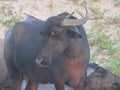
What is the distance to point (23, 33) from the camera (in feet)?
36.4

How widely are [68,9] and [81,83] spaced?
6.22m

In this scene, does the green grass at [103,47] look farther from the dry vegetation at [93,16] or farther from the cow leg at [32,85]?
the cow leg at [32,85]

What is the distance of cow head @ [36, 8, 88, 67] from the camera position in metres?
9.19

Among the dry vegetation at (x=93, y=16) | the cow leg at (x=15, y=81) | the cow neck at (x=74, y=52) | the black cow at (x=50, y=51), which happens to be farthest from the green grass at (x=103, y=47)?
the cow neck at (x=74, y=52)

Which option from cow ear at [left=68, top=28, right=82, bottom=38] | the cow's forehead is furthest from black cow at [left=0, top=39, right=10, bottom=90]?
cow ear at [left=68, top=28, right=82, bottom=38]

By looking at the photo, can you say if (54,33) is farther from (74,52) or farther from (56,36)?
(74,52)

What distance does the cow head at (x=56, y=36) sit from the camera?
919 cm

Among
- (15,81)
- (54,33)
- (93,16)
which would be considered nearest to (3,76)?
(15,81)

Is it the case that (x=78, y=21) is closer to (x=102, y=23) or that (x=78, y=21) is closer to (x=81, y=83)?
(x=81, y=83)

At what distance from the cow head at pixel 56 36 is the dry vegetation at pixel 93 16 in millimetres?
4183

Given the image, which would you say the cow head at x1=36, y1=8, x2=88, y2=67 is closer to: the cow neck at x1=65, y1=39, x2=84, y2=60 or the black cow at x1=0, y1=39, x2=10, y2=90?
the cow neck at x1=65, y1=39, x2=84, y2=60

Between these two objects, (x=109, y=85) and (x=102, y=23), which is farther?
(x=102, y=23)

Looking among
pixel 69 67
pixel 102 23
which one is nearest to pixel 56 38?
pixel 69 67

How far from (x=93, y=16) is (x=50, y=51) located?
6.57 meters
